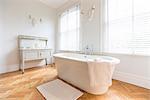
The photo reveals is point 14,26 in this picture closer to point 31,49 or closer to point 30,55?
point 31,49

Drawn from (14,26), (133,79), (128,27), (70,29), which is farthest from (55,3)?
(133,79)

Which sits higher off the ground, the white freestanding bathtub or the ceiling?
the ceiling

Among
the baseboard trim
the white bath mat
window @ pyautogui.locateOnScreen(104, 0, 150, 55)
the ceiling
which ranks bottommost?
the white bath mat

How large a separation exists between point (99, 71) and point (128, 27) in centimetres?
144

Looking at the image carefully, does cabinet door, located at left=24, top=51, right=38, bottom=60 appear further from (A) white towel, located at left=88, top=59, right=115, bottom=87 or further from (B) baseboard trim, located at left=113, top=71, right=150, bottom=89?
(B) baseboard trim, located at left=113, top=71, right=150, bottom=89

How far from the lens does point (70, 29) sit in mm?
4113

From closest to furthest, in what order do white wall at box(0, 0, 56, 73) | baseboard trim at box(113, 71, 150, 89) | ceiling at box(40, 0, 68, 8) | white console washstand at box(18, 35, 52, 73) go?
baseboard trim at box(113, 71, 150, 89) < white wall at box(0, 0, 56, 73) < white console washstand at box(18, 35, 52, 73) < ceiling at box(40, 0, 68, 8)

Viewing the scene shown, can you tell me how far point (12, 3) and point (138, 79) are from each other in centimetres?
452

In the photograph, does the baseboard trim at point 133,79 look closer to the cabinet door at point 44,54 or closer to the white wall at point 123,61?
the white wall at point 123,61


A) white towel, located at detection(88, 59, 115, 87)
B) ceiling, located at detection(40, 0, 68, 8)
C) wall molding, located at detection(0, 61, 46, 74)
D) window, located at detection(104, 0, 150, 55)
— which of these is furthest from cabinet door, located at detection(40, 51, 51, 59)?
white towel, located at detection(88, 59, 115, 87)

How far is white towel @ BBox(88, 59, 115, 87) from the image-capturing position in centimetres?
161

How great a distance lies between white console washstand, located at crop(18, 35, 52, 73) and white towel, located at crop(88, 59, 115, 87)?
2569mm

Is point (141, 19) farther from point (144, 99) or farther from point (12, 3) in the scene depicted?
point (12, 3)

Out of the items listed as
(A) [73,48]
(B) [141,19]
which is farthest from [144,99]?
(A) [73,48]
